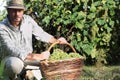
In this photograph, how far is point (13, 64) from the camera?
15.3 feet

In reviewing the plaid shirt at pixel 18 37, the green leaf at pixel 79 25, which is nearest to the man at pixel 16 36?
the plaid shirt at pixel 18 37

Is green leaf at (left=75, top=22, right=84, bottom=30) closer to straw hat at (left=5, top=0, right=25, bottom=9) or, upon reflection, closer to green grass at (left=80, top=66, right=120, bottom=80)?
green grass at (left=80, top=66, right=120, bottom=80)

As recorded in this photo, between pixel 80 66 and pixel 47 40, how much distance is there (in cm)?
54

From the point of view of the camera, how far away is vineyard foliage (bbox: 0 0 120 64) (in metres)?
8.91

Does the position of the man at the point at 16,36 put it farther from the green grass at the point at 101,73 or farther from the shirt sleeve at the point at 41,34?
the green grass at the point at 101,73

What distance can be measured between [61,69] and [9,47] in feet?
2.02

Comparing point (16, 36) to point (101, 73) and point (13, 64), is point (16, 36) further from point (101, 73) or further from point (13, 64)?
point (101, 73)

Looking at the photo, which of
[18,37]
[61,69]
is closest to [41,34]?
[18,37]

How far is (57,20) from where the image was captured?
354 inches

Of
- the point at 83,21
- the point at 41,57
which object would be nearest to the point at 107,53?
the point at 83,21

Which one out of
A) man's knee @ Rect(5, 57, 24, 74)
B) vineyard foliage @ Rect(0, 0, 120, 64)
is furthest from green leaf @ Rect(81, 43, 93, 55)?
man's knee @ Rect(5, 57, 24, 74)

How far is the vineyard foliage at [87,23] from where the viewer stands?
29.2 feet

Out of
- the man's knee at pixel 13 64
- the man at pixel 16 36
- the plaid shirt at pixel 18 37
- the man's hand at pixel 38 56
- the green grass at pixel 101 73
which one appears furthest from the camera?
the green grass at pixel 101 73

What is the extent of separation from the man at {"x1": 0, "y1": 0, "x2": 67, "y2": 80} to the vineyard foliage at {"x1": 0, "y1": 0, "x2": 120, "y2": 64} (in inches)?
146
